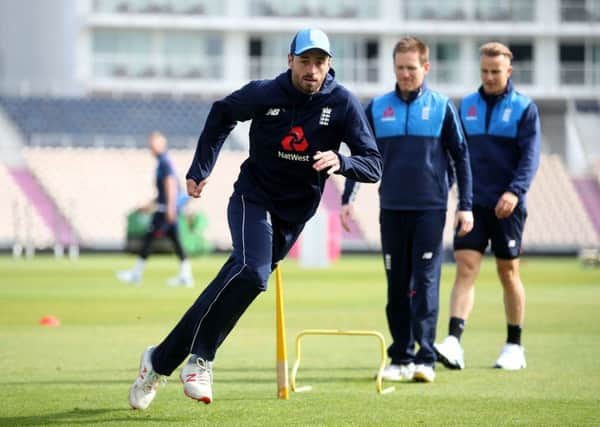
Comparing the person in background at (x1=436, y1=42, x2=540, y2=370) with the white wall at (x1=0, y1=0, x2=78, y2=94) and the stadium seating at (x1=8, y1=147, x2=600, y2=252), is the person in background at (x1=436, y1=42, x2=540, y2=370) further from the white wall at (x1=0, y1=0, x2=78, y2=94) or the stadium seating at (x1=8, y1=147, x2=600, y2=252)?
the white wall at (x1=0, y1=0, x2=78, y2=94)

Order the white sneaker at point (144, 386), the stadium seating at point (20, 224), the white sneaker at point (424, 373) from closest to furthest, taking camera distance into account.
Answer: the white sneaker at point (144, 386)
the white sneaker at point (424, 373)
the stadium seating at point (20, 224)

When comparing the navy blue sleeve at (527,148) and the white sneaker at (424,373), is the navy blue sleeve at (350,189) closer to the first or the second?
the navy blue sleeve at (527,148)

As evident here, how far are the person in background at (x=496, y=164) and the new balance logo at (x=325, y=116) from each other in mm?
3357

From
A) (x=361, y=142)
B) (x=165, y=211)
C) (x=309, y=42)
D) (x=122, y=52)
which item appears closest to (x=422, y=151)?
(x=361, y=142)

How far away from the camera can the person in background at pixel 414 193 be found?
998cm

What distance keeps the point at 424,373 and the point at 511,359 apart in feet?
4.33

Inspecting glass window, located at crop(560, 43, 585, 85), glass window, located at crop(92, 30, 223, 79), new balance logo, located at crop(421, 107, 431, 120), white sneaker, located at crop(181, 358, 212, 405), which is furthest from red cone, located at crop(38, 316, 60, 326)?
glass window, located at crop(560, 43, 585, 85)

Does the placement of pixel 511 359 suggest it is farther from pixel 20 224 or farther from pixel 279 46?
pixel 279 46

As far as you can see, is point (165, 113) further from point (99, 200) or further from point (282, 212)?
point (282, 212)

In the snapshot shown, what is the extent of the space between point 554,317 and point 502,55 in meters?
6.20

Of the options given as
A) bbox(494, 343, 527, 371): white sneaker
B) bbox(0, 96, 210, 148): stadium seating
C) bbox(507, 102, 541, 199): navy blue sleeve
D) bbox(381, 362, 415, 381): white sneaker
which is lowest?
bbox(0, 96, 210, 148): stadium seating

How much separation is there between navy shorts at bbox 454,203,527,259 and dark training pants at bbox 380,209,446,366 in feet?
3.01

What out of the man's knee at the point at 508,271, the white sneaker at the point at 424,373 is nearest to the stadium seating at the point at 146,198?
the man's knee at the point at 508,271

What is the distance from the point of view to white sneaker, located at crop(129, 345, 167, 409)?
25.5 feet
